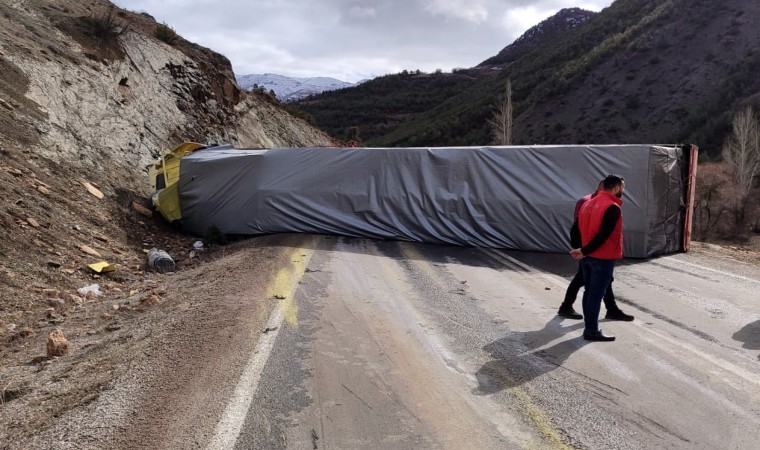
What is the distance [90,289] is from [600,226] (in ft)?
20.4

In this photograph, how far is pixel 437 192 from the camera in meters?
10.9

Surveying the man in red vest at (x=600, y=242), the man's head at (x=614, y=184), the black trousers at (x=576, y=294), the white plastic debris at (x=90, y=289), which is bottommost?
the white plastic debris at (x=90, y=289)

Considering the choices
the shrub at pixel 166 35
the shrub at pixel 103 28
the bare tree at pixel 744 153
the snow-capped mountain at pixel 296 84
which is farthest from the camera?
the snow-capped mountain at pixel 296 84

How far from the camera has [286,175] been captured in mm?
11367

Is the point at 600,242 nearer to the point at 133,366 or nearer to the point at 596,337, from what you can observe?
the point at 596,337

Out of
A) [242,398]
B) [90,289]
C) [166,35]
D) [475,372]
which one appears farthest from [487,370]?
[166,35]

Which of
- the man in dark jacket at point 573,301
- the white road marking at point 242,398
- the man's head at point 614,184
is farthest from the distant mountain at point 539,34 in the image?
the white road marking at point 242,398

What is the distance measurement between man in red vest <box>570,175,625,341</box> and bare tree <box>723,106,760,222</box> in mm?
28843

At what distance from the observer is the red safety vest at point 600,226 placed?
5.23 meters

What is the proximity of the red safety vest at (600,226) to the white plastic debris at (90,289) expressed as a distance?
6015 mm

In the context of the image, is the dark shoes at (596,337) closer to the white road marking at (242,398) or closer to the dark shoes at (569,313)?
the dark shoes at (569,313)

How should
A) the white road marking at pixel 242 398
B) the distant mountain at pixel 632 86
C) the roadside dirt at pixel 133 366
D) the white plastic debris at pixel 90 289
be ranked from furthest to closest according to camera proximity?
1. the distant mountain at pixel 632 86
2. the white plastic debris at pixel 90 289
3. the roadside dirt at pixel 133 366
4. the white road marking at pixel 242 398

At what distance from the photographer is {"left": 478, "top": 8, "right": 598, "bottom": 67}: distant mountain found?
315 feet

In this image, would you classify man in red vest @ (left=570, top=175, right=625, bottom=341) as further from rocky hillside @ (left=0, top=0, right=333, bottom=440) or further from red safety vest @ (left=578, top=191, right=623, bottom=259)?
rocky hillside @ (left=0, top=0, right=333, bottom=440)
